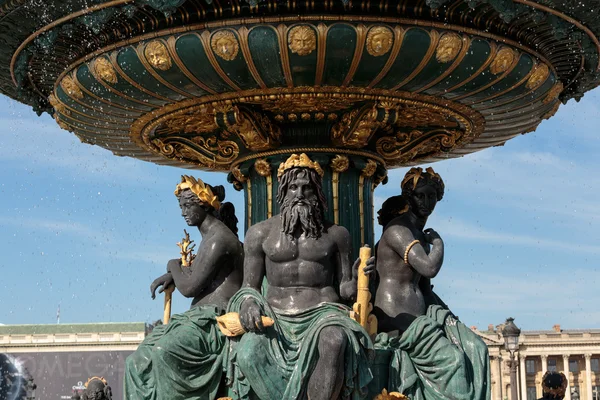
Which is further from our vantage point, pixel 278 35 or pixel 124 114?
pixel 124 114

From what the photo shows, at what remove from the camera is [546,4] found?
768 cm

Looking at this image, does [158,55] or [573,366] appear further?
[573,366]

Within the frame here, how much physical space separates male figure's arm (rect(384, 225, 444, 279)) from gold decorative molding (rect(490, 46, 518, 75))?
133cm

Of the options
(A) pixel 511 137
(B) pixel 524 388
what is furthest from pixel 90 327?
(A) pixel 511 137

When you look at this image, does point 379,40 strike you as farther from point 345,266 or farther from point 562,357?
point 562,357

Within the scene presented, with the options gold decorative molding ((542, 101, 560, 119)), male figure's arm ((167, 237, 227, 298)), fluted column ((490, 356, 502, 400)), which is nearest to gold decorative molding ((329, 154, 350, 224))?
male figure's arm ((167, 237, 227, 298))

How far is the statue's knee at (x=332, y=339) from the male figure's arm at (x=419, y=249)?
3.70 feet

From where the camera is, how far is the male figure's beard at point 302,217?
795 cm

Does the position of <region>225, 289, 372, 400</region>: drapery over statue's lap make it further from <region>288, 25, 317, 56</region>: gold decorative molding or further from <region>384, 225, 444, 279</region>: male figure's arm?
<region>288, 25, 317, 56</region>: gold decorative molding

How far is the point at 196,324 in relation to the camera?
8125 mm

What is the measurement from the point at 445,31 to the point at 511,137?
2.70 meters

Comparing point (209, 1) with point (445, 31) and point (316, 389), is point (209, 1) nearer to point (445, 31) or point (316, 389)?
point (445, 31)

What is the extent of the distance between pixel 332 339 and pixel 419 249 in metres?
1.34

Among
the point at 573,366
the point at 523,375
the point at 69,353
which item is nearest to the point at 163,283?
the point at 523,375
